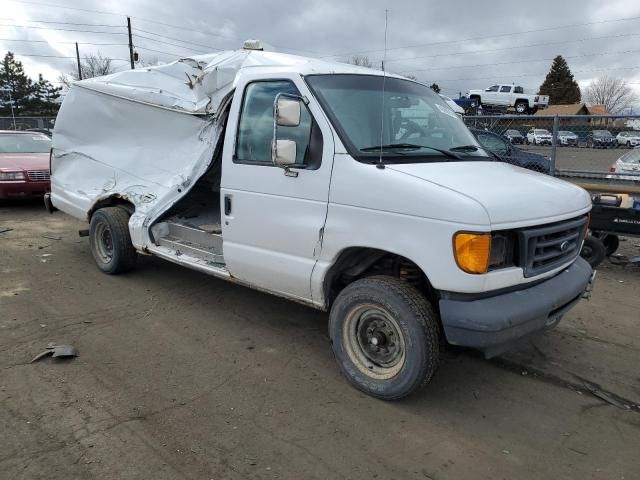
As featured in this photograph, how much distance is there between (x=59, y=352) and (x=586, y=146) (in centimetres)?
825

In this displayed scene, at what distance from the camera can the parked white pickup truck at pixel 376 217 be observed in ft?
10.1

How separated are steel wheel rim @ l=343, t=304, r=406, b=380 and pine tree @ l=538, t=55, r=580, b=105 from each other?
74079mm

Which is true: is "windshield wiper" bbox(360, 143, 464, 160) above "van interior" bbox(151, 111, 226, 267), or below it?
above

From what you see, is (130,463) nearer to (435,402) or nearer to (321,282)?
(321,282)

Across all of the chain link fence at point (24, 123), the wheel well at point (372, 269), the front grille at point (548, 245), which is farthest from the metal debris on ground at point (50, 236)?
the chain link fence at point (24, 123)

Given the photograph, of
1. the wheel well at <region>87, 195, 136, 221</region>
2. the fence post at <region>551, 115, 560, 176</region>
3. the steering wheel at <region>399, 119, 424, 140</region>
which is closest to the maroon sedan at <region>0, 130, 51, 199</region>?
the wheel well at <region>87, 195, 136, 221</region>

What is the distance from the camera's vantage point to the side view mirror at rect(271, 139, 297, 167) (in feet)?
11.9

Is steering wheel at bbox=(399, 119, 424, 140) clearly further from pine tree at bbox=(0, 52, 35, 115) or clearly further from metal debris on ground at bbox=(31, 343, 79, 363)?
pine tree at bbox=(0, 52, 35, 115)

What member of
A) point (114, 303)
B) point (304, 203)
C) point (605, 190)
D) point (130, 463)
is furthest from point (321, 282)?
point (605, 190)

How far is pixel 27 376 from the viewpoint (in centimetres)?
378

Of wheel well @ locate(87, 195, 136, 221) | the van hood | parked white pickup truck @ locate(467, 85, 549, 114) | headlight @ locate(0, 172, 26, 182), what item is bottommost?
wheel well @ locate(87, 195, 136, 221)

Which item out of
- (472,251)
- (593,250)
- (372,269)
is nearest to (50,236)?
(372,269)

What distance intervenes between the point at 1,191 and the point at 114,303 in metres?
6.64

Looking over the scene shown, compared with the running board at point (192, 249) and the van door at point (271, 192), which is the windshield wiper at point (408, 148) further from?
the running board at point (192, 249)
